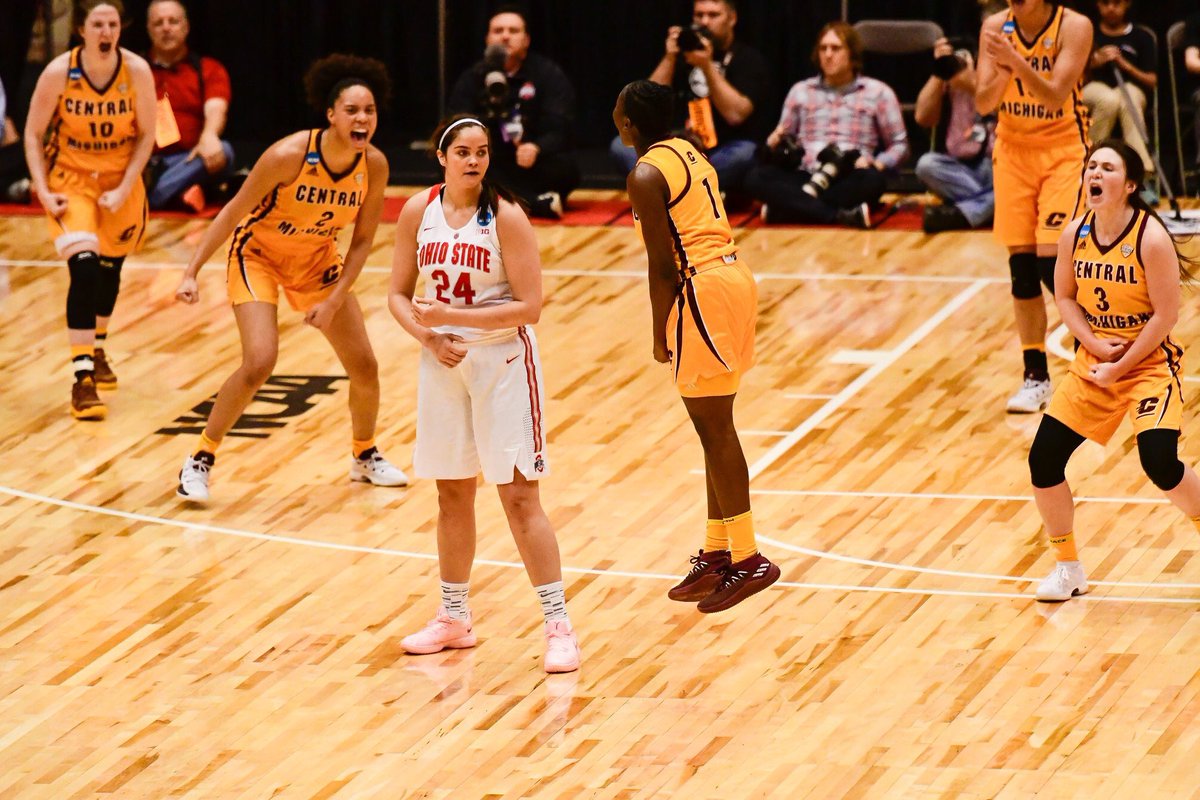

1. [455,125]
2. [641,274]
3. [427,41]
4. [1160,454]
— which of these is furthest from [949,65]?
[427,41]

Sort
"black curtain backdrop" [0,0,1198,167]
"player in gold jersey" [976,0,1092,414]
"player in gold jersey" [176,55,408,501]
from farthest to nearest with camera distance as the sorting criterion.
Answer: "black curtain backdrop" [0,0,1198,167]
"player in gold jersey" [976,0,1092,414]
"player in gold jersey" [176,55,408,501]

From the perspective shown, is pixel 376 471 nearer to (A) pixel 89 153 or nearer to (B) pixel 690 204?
(A) pixel 89 153

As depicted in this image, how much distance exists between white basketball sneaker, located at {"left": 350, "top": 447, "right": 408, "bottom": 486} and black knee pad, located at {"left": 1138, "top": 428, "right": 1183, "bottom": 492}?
3.05 metres

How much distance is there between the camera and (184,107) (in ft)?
43.6

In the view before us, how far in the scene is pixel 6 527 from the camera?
25.1 ft

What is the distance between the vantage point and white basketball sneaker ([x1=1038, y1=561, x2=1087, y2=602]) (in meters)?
6.68

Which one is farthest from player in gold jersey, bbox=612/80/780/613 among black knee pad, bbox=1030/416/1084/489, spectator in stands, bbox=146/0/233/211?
spectator in stands, bbox=146/0/233/211

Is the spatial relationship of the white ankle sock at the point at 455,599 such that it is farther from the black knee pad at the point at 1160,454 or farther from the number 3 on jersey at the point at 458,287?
the black knee pad at the point at 1160,454

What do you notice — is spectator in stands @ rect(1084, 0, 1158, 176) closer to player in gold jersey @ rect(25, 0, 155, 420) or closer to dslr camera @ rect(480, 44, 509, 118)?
dslr camera @ rect(480, 44, 509, 118)

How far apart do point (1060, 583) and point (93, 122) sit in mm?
4670

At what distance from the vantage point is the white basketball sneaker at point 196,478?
791 cm

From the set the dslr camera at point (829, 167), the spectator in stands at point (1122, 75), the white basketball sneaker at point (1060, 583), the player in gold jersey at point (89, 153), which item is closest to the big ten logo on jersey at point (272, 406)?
the player in gold jersey at point (89, 153)

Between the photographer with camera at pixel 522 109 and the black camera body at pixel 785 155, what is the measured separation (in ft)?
4.28

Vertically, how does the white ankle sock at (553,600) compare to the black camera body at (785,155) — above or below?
below
